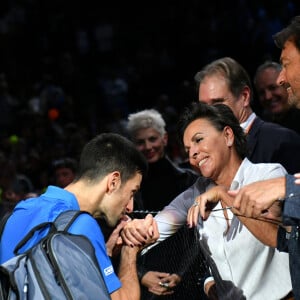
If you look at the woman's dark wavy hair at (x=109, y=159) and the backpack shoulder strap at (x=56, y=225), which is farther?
the woman's dark wavy hair at (x=109, y=159)

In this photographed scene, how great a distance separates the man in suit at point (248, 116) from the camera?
4852 millimetres

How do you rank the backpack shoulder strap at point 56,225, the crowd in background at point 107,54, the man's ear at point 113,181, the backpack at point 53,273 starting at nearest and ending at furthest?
1. the backpack at point 53,273
2. the backpack shoulder strap at point 56,225
3. the man's ear at point 113,181
4. the crowd in background at point 107,54

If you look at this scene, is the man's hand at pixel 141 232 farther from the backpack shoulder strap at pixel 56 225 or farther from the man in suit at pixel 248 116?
the man in suit at pixel 248 116

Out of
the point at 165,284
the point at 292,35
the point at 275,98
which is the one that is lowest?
the point at 165,284

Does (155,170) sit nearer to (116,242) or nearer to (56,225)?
(116,242)

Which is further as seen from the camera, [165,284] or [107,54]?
[107,54]

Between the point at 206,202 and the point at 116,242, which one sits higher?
the point at 206,202

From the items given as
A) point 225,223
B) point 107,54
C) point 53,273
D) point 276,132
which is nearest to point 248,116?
point 276,132

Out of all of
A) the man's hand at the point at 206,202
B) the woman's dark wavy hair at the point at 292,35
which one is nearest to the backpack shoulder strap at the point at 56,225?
the man's hand at the point at 206,202

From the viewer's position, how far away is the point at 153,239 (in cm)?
394

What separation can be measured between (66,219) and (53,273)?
0.90ft

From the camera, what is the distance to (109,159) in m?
3.89

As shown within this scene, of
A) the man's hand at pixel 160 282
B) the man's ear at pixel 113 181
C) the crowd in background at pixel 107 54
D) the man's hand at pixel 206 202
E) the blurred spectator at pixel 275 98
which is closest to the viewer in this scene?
the man's hand at pixel 206 202

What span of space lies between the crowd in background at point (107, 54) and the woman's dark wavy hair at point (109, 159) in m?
6.30
